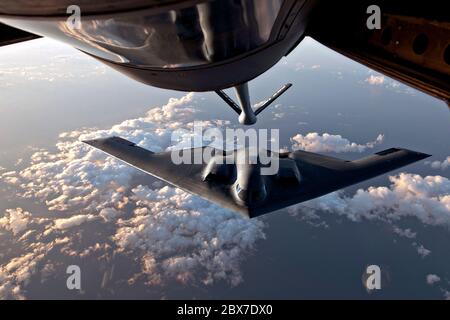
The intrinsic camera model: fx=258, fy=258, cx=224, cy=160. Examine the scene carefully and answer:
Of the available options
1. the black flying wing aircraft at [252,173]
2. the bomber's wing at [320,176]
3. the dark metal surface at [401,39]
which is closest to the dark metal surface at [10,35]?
the dark metal surface at [401,39]

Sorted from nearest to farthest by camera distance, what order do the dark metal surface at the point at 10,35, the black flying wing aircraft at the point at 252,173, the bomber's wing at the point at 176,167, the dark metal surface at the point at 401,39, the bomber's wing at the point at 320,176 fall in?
the dark metal surface at the point at 401,39 < the dark metal surface at the point at 10,35 < the bomber's wing at the point at 320,176 < the black flying wing aircraft at the point at 252,173 < the bomber's wing at the point at 176,167

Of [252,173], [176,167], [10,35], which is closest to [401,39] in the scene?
[10,35]

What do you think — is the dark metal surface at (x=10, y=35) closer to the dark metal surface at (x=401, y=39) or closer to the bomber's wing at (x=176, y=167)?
the dark metal surface at (x=401, y=39)

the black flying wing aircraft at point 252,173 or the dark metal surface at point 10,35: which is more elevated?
the dark metal surface at point 10,35

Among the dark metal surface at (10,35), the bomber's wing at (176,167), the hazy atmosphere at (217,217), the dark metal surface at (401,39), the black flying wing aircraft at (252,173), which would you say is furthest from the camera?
the hazy atmosphere at (217,217)

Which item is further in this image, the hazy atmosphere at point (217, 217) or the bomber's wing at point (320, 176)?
the hazy atmosphere at point (217, 217)

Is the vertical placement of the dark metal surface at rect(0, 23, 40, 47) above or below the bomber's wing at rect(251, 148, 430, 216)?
above

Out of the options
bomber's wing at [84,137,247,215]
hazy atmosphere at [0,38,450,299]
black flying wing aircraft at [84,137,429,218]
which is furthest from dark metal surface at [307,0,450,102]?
hazy atmosphere at [0,38,450,299]

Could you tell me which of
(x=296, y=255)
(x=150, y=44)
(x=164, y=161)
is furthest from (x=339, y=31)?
(x=296, y=255)

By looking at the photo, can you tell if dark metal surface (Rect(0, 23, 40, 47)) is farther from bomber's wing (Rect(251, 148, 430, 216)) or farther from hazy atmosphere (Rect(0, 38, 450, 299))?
hazy atmosphere (Rect(0, 38, 450, 299))
